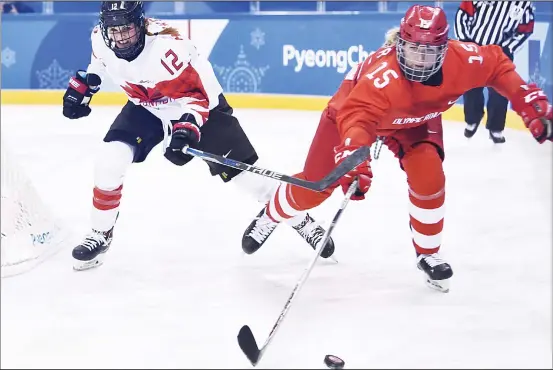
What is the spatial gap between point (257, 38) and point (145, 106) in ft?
8.71

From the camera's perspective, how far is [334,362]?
180 cm

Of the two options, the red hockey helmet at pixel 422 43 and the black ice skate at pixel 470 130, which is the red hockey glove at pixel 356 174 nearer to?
the red hockey helmet at pixel 422 43

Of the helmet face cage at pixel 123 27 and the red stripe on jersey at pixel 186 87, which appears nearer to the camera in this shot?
the helmet face cage at pixel 123 27

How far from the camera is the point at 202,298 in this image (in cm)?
222

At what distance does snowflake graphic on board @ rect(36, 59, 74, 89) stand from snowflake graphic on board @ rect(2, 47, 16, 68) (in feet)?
0.67

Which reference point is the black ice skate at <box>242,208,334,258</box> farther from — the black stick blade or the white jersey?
the black stick blade

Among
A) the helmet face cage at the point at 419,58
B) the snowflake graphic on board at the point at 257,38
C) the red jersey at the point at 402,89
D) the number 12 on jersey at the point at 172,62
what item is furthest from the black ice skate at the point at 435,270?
the snowflake graphic on board at the point at 257,38

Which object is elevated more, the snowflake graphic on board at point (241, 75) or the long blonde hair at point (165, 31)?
the long blonde hair at point (165, 31)

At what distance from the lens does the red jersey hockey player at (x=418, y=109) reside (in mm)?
1974

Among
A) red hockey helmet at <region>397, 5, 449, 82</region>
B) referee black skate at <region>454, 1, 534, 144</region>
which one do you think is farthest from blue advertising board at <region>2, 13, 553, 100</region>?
red hockey helmet at <region>397, 5, 449, 82</region>

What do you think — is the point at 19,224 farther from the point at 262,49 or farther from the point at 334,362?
the point at 262,49

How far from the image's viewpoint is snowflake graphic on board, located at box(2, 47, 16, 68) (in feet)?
17.9

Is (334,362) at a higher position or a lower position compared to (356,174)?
lower

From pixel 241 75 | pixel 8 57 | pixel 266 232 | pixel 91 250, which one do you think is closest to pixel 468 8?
pixel 241 75
